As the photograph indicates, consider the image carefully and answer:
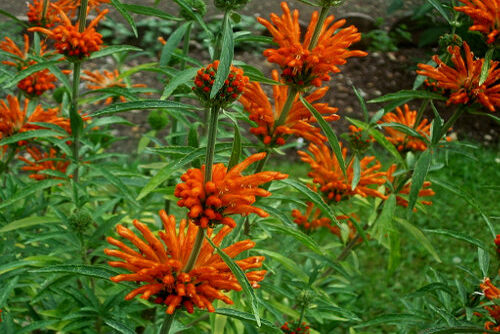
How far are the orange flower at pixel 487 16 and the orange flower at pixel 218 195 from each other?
83 centimetres

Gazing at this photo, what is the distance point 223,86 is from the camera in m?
0.99

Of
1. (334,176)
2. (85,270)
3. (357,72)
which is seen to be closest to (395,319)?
(334,176)

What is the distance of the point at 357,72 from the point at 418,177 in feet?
15.1

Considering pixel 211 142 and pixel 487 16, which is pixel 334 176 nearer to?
pixel 487 16

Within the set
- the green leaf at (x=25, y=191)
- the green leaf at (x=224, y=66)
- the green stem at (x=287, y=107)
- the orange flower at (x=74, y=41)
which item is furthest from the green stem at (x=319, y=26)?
the green leaf at (x=25, y=191)

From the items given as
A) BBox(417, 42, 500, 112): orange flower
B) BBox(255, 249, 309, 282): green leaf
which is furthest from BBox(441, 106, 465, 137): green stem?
BBox(255, 249, 309, 282): green leaf

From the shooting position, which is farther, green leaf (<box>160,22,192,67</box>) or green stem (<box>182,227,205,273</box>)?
green leaf (<box>160,22,192,67</box>)

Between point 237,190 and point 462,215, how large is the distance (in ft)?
11.8

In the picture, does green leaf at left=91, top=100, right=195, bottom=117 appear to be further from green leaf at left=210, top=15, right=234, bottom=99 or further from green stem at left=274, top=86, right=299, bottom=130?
green stem at left=274, top=86, right=299, bottom=130

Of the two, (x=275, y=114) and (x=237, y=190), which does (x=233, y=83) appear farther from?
(x=275, y=114)

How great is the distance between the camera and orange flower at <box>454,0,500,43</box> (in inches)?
54.5

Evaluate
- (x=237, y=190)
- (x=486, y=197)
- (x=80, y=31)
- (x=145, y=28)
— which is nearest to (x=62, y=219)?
(x=80, y=31)

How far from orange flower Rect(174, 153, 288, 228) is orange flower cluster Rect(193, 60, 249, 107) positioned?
13 cm

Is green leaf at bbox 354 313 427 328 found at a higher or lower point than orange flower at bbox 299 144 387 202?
lower
